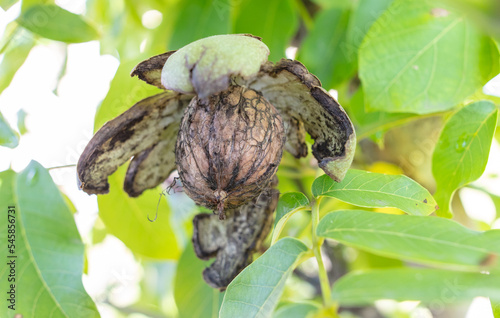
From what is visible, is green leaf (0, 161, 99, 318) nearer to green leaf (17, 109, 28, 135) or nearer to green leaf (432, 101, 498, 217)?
green leaf (17, 109, 28, 135)

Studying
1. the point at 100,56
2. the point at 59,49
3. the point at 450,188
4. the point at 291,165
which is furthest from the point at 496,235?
the point at 59,49

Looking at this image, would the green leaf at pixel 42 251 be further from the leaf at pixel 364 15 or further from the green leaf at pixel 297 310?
the leaf at pixel 364 15

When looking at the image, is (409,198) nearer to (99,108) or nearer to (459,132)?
(459,132)

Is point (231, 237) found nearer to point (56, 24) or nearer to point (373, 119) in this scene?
point (373, 119)

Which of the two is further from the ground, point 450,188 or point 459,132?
point 459,132

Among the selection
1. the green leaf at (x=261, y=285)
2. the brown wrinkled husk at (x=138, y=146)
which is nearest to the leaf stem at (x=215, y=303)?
the brown wrinkled husk at (x=138, y=146)

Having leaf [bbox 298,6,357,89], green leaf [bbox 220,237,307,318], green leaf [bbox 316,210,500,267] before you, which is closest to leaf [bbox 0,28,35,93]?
leaf [bbox 298,6,357,89]

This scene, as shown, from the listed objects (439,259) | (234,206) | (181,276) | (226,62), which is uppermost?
(226,62)
